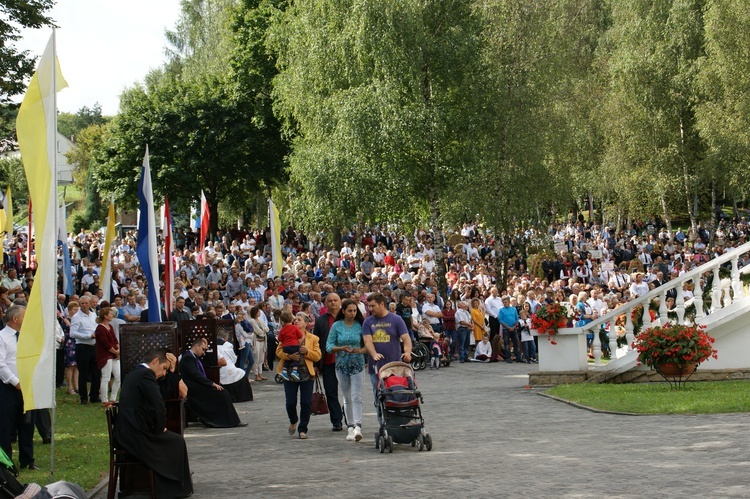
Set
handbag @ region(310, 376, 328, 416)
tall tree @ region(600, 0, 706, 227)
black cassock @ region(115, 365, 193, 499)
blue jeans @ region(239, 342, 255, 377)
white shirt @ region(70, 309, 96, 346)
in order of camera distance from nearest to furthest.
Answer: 1. black cassock @ region(115, 365, 193, 499)
2. handbag @ region(310, 376, 328, 416)
3. white shirt @ region(70, 309, 96, 346)
4. blue jeans @ region(239, 342, 255, 377)
5. tall tree @ region(600, 0, 706, 227)

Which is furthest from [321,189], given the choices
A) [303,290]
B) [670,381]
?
[670,381]

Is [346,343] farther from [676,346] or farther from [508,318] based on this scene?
[508,318]

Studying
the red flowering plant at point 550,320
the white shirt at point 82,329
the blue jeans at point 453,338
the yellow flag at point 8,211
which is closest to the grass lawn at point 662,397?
the red flowering plant at point 550,320

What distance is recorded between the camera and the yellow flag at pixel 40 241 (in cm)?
1036

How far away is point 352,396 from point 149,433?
4063 millimetres

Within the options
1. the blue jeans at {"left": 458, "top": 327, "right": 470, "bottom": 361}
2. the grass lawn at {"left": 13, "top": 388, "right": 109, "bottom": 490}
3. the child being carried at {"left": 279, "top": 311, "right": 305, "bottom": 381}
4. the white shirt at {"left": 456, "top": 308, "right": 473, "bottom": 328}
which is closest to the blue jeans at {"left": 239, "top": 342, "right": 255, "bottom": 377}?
the grass lawn at {"left": 13, "top": 388, "right": 109, "bottom": 490}

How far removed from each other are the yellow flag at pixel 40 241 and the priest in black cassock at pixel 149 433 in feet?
2.51

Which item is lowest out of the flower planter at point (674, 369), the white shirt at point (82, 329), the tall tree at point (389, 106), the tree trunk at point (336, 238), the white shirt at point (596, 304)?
the flower planter at point (674, 369)

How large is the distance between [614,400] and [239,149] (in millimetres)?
37047

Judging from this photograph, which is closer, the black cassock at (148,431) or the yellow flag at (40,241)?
the black cassock at (148,431)

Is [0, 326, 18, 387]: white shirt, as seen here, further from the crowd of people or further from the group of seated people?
the group of seated people

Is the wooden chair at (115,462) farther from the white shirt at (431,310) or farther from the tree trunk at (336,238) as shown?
the tree trunk at (336,238)

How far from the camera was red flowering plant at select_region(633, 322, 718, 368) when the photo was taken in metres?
17.1

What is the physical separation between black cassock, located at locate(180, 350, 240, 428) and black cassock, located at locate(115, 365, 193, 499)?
18.4 feet
